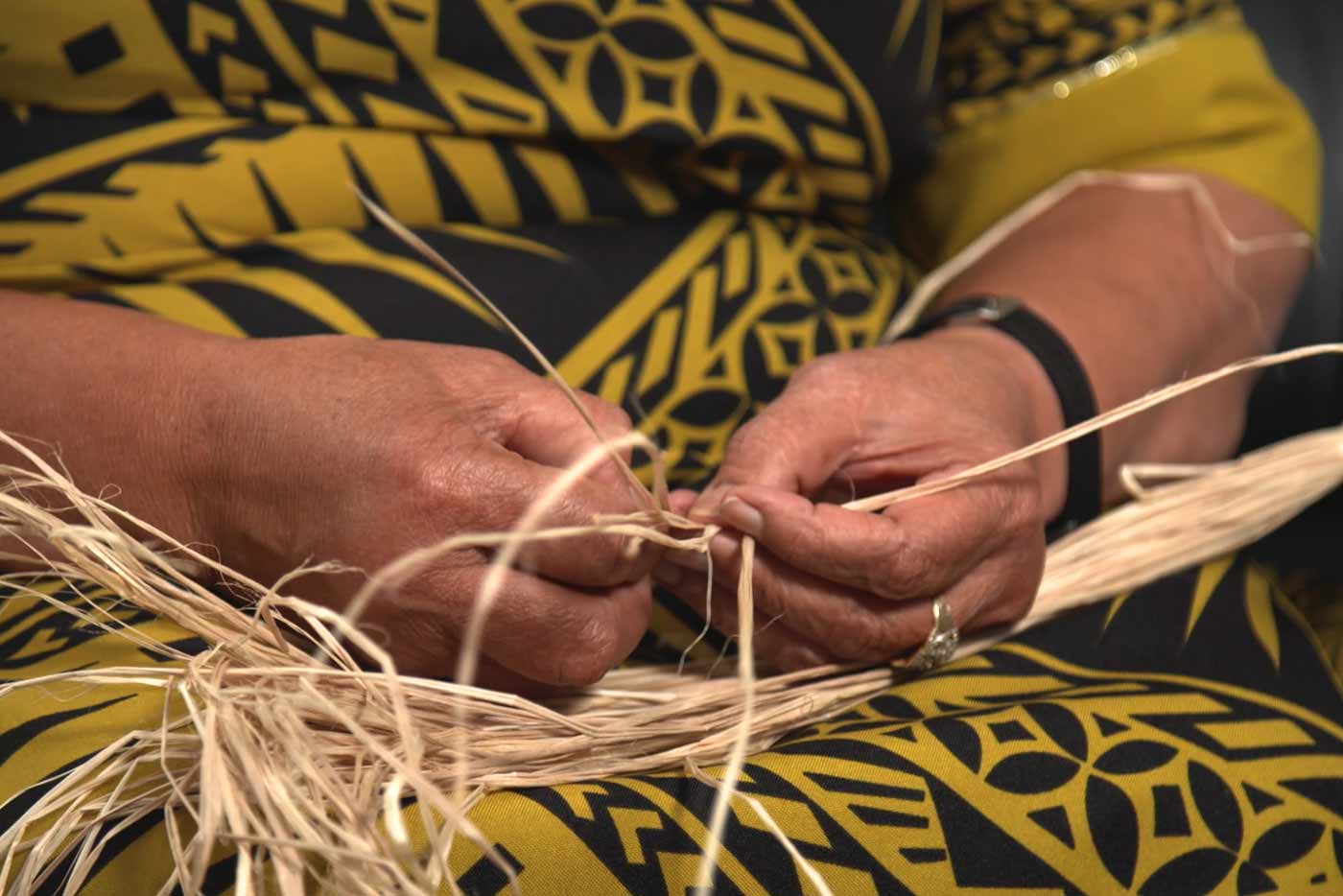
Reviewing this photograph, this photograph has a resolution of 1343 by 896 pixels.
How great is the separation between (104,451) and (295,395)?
13cm

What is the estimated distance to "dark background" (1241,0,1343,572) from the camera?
1.15 metres

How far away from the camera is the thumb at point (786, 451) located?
0.62m

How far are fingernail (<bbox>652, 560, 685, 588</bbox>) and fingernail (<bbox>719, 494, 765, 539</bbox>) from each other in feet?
0.21

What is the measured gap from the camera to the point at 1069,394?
0.80m

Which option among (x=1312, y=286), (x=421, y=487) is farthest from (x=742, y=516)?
(x=1312, y=286)

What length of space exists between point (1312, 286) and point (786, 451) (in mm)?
774

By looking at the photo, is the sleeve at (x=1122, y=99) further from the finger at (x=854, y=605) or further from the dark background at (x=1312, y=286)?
the finger at (x=854, y=605)

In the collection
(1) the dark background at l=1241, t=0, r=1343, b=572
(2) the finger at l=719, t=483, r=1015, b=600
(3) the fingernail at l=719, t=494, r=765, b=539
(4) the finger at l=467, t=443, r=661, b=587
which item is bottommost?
(1) the dark background at l=1241, t=0, r=1343, b=572

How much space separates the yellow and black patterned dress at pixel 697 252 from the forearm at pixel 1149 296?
61 mm

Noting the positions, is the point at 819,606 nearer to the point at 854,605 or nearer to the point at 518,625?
the point at 854,605

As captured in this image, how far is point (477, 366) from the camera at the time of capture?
59 centimetres

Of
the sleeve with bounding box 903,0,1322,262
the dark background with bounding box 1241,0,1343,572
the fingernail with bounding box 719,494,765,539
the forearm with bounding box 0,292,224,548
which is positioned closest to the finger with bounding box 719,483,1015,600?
the fingernail with bounding box 719,494,765,539

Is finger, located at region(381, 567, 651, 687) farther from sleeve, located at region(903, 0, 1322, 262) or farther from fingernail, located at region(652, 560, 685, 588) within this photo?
sleeve, located at region(903, 0, 1322, 262)

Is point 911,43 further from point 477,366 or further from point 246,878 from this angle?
point 246,878
